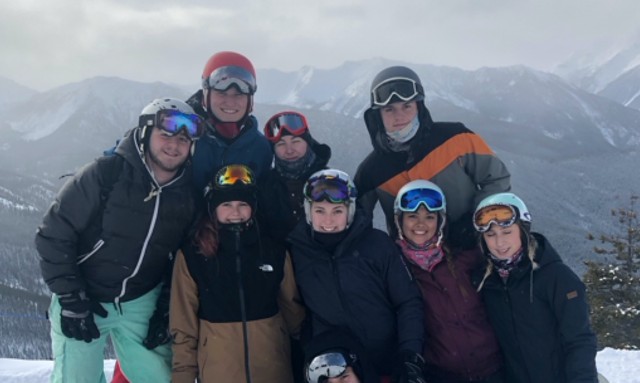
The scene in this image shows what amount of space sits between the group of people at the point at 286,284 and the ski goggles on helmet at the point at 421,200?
0.5 inches

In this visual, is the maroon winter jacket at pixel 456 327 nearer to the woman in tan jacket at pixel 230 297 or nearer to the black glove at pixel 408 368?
the black glove at pixel 408 368

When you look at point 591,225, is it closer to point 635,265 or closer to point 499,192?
point 635,265

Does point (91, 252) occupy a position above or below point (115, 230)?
below

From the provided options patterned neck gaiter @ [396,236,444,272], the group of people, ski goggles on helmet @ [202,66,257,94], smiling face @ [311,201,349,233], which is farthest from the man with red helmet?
patterned neck gaiter @ [396,236,444,272]

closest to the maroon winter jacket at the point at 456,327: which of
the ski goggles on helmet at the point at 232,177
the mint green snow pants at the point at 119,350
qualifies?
the ski goggles on helmet at the point at 232,177

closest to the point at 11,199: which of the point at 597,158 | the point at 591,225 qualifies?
the point at 591,225

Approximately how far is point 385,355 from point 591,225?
14372 cm

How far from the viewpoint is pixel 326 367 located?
3412 millimetres

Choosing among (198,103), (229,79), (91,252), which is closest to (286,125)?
(229,79)

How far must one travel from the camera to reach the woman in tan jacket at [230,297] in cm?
366

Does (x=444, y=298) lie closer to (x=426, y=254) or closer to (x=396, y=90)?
(x=426, y=254)

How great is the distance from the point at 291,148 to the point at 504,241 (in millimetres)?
2004

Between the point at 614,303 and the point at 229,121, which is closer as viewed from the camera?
the point at 229,121

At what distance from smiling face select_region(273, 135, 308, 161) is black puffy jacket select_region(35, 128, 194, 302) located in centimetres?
97
